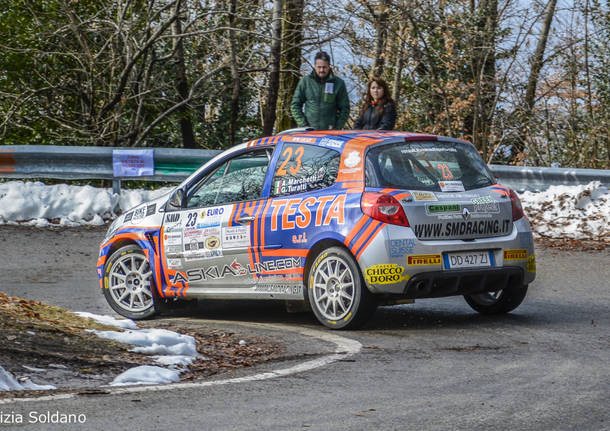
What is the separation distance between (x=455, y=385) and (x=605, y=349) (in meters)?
1.76

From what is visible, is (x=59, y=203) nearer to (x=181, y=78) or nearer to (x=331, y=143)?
(x=181, y=78)

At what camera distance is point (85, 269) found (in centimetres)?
1216

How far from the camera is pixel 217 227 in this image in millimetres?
8844

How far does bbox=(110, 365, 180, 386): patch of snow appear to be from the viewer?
581 cm

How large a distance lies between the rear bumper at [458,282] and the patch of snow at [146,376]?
2332 mm

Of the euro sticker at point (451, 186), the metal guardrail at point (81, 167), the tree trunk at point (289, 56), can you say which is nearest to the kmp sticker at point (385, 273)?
the euro sticker at point (451, 186)

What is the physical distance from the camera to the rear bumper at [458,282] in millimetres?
7715

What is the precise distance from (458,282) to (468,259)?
0.20 metres

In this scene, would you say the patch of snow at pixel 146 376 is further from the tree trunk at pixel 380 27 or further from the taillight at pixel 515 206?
the tree trunk at pixel 380 27

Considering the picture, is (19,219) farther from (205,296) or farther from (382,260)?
(382,260)

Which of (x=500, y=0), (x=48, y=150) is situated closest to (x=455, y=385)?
(x=48, y=150)

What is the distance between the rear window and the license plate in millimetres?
535

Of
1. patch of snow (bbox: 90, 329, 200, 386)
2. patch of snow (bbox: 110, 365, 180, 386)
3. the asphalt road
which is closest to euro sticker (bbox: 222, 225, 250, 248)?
the asphalt road

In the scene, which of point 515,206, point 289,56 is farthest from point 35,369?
point 289,56
